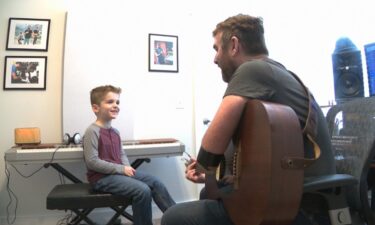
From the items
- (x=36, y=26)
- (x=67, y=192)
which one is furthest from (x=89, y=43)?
(x=67, y=192)

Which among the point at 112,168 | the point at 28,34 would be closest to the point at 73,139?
the point at 112,168

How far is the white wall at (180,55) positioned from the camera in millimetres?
2693

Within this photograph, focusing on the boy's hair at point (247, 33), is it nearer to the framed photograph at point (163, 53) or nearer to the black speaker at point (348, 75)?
the black speaker at point (348, 75)

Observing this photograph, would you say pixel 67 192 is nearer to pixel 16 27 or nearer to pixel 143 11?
pixel 16 27

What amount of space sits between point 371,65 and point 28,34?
3038 millimetres

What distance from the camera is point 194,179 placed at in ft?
4.06

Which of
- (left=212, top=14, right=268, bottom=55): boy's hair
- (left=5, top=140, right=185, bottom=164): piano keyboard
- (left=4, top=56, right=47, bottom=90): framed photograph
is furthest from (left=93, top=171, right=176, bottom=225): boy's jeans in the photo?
(left=4, top=56, right=47, bottom=90): framed photograph

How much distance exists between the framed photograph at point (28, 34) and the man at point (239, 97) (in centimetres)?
219

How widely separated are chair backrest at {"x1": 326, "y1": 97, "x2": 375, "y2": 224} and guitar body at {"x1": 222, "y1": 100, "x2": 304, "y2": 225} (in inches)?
17.8

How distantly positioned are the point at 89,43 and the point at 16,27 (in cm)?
69

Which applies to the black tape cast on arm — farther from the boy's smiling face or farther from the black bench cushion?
the boy's smiling face

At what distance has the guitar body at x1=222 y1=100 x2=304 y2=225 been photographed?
0.88 m

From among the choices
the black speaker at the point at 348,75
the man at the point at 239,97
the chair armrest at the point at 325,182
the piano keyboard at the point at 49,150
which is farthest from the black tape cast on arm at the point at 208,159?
the black speaker at the point at 348,75

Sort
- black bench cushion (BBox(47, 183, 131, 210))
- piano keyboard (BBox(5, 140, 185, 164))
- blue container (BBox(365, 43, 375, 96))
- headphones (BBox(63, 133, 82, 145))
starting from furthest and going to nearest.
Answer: headphones (BBox(63, 133, 82, 145)) → blue container (BBox(365, 43, 375, 96)) → piano keyboard (BBox(5, 140, 185, 164)) → black bench cushion (BBox(47, 183, 131, 210))
